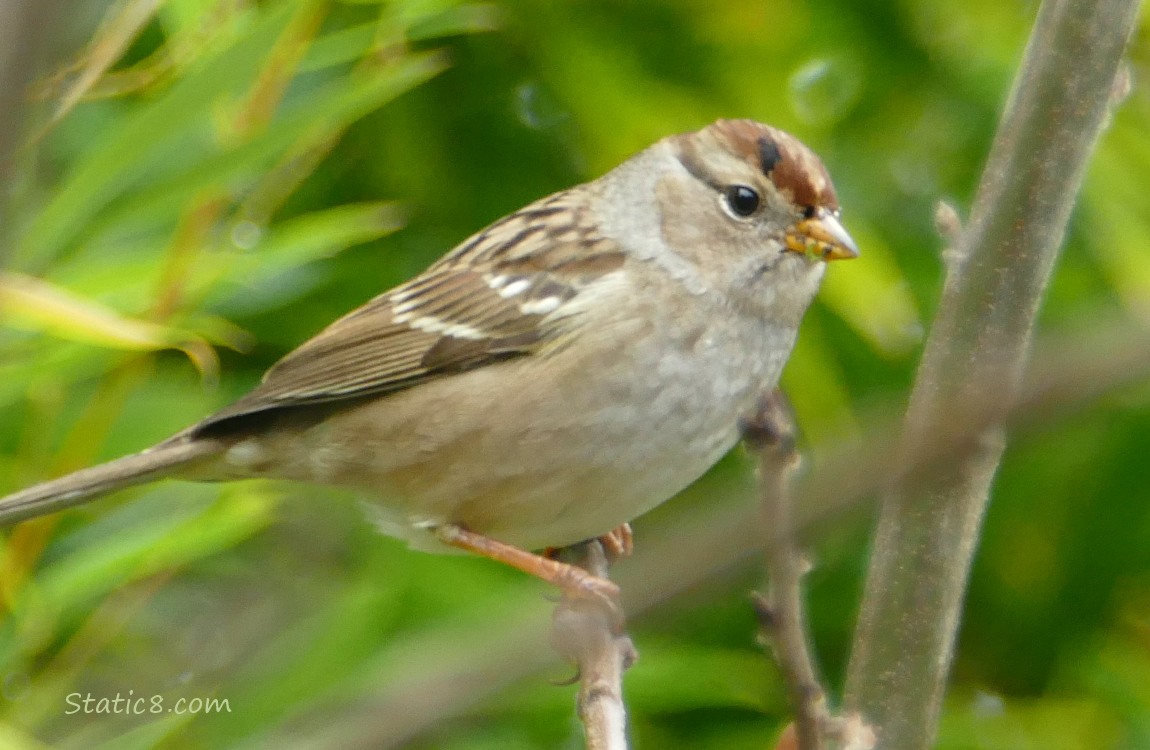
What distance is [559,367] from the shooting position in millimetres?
1912

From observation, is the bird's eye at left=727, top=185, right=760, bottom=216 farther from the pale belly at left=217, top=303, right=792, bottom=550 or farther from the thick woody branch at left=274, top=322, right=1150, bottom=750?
the thick woody branch at left=274, top=322, right=1150, bottom=750

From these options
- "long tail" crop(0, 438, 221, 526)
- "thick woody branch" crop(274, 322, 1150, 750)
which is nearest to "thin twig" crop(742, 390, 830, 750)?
"thick woody branch" crop(274, 322, 1150, 750)

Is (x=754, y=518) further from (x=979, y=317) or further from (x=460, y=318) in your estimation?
(x=460, y=318)

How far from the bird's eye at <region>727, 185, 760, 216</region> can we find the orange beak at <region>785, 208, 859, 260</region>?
7 cm

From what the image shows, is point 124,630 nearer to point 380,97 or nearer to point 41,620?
point 41,620

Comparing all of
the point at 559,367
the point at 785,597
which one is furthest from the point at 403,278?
the point at 785,597

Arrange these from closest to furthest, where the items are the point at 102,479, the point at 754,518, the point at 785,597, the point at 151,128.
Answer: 1. the point at 754,518
2. the point at 785,597
3. the point at 151,128
4. the point at 102,479

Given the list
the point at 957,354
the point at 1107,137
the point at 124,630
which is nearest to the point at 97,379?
the point at 124,630

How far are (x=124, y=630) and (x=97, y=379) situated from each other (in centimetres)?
36

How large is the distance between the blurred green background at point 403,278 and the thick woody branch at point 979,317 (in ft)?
2.08

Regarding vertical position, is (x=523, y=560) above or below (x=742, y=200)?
below

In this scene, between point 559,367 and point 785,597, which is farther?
point 559,367

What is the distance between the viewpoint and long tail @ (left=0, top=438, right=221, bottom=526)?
1688mm

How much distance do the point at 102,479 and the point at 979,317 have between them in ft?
3.60
